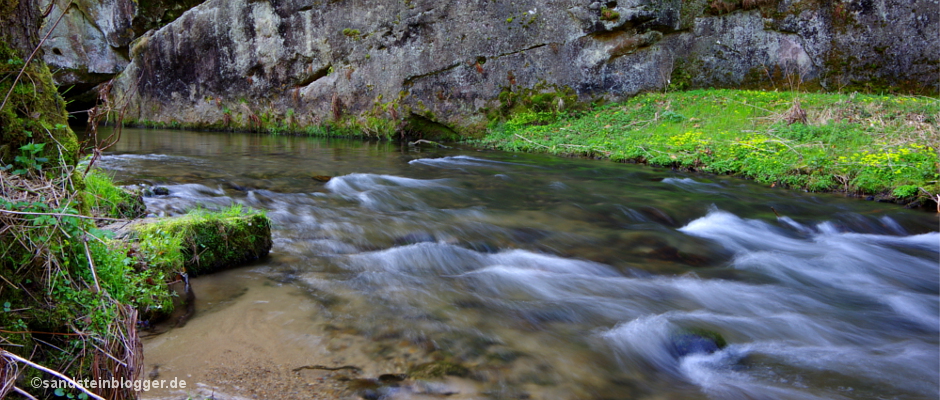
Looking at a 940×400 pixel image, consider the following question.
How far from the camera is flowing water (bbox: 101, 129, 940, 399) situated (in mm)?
2883

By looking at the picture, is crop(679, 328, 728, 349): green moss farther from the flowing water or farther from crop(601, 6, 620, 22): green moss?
crop(601, 6, 620, 22): green moss

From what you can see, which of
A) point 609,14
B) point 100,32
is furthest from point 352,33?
point 100,32

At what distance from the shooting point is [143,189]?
19.7 ft

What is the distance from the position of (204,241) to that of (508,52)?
11466 millimetres

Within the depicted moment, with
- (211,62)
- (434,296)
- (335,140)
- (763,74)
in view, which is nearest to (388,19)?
(335,140)

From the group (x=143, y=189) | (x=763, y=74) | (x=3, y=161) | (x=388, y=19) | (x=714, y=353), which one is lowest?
(x=714, y=353)

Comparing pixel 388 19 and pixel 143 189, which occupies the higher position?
pixel 388 19

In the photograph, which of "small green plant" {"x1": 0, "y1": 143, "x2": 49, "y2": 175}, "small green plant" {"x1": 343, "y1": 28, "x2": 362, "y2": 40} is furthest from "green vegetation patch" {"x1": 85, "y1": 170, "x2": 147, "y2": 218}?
"small green plant" {"x1": 343, "y1": 28, "x2": 362, "y2": 40}

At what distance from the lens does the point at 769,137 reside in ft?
30.9

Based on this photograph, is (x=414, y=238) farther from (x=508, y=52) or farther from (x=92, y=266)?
(x=508, y=52)

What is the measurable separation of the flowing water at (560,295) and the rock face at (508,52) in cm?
622

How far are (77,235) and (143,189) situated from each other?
429cm

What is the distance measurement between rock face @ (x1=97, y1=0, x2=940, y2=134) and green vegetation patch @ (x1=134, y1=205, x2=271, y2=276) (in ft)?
25.8

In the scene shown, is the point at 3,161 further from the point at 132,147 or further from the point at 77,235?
the point at 132,147
